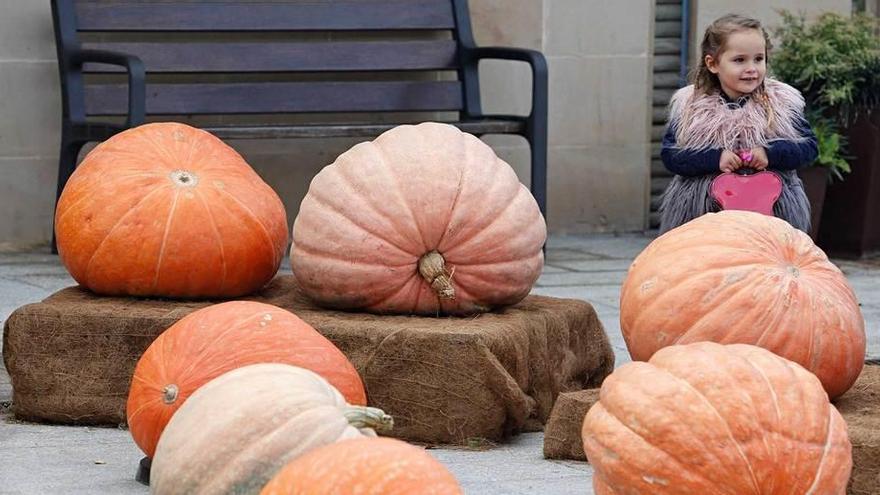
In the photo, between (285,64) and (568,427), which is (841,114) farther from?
(568,427)

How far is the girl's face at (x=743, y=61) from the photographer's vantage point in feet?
16.2

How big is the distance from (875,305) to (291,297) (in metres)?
2.89

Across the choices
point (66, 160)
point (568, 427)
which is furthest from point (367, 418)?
point (66, 160)

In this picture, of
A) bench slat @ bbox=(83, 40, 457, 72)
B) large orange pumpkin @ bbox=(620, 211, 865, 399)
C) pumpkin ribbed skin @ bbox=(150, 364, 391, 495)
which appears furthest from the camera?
bench slat @ bbox=(83, 40, 457, 72)

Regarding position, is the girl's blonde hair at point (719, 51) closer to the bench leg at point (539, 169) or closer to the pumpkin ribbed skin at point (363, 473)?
the bench leg at point (539, 169)

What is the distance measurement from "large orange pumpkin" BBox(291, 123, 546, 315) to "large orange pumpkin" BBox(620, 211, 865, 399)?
0.44m

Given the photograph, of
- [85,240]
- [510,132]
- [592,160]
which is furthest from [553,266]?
[85,240]

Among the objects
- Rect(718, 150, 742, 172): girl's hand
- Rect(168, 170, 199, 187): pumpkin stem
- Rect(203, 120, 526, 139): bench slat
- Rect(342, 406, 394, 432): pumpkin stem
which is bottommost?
Rect(203, 120, 526, 139): bench slat

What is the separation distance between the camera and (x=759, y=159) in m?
4.89

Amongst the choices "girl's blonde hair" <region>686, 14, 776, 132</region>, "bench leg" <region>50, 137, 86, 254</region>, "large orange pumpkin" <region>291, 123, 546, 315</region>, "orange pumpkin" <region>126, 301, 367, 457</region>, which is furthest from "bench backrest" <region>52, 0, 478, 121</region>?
"orange pumpkin" <region>126, 301, 367, 457</region>

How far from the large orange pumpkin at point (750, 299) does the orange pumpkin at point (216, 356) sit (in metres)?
0.74

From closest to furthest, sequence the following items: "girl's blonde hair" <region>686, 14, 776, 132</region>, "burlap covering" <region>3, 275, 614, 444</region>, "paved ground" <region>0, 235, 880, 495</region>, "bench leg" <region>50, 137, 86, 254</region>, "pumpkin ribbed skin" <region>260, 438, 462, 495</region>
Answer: "pumpkin ribbed skin" <region>260, 438, 462, 495</region> < "paved ground" <region>0, 235, 880, 495</region> < "burlap covering" <region>3, 275, 614, 444</region> < "girl's blonde hair" <region>686, 14, 776, 132</region> < "bench leg" <region>50, 137, 86, 254</region>

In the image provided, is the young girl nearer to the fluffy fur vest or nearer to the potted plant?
the fluffy fur vest

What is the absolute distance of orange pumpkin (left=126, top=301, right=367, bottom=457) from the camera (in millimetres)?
3352
